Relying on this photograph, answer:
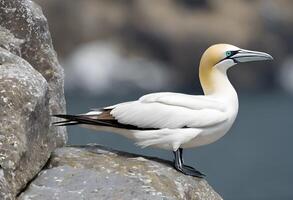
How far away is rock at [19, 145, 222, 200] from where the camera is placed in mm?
10914

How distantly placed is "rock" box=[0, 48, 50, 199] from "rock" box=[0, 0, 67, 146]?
818 millimetres

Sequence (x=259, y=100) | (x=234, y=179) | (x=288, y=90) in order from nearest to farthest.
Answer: (x=234, y=179)
(x=259, y=100)
(x=288, y=90)

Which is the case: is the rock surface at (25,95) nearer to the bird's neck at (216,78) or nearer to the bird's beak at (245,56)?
the bird's neck at (216,78)

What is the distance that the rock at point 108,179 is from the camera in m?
10.9

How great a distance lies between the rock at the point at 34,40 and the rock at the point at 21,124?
32.2 inches

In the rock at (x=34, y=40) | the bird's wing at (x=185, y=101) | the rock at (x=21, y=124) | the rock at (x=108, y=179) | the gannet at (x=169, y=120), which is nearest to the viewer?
the rock at (x=21, y=124)

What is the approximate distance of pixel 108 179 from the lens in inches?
439

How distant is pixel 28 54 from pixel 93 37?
117m

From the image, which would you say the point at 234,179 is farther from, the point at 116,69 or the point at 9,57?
the point at 116,69

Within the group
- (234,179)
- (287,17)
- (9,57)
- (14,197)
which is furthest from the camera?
(287,17)

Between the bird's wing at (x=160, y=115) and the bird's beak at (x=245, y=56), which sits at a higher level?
the bird's beak at (x=245, y=56)

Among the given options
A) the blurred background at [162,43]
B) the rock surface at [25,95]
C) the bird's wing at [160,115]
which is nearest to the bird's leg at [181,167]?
the bird's wing at [160,115]

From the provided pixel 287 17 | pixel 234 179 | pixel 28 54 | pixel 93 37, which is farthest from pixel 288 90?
pixel 28 54

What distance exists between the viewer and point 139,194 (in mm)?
10977
